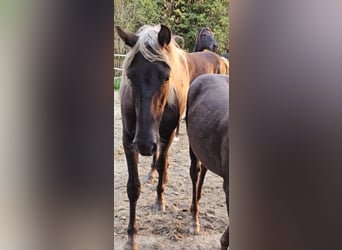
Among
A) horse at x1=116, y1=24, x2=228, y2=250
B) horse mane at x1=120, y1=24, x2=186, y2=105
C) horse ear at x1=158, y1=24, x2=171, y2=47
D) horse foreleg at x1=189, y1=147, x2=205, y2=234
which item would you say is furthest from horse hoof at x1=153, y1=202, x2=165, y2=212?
horse ear at x1=158, y1=24, x2=171, y2=47

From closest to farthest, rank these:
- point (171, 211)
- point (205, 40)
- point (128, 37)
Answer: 1. point (128, 37)
2. point (205, 40)
3. point (171, 211)

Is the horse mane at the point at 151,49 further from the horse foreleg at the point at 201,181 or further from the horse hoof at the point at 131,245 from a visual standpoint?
the horse hoof at the point at 131,245

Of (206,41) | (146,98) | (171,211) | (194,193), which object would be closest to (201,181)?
(194,193)

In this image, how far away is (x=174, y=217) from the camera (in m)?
1.47

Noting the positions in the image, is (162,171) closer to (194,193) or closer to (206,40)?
(194,193)

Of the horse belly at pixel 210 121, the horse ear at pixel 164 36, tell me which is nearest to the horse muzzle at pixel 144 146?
the horse belly at pixel 210 121

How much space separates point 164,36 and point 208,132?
390 millimetres

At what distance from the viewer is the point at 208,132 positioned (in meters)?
1.42

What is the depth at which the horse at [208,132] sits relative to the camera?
1.32 metres

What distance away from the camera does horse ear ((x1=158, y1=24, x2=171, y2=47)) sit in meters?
1.29
